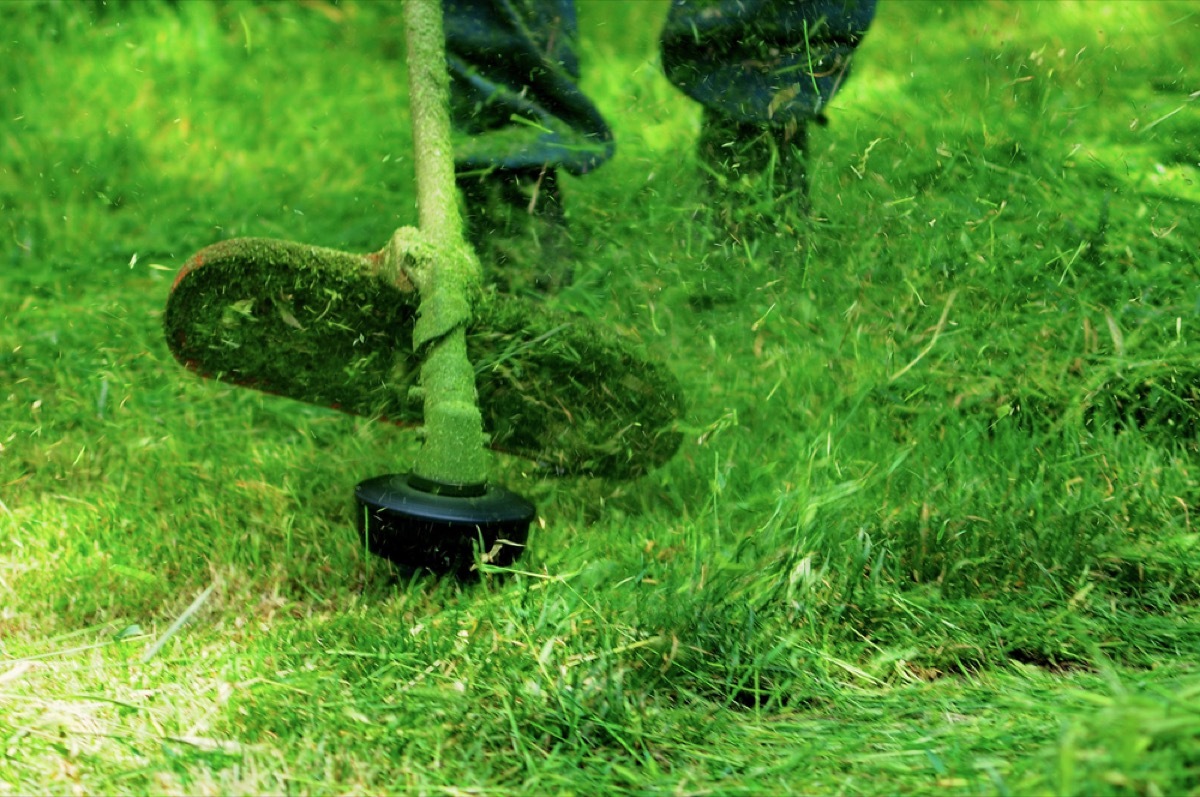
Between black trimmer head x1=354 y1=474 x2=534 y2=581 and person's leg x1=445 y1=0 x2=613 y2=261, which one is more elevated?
person's leg x1=445 y1=0 x2=613 y2=261

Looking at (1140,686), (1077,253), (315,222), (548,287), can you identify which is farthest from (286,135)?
(1140,686)

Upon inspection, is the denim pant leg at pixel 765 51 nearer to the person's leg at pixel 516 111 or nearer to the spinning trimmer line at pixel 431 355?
the person's leg at pixel 516 111

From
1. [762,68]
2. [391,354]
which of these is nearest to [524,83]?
[762,68]

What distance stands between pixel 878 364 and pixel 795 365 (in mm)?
152

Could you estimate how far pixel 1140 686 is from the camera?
1050mm

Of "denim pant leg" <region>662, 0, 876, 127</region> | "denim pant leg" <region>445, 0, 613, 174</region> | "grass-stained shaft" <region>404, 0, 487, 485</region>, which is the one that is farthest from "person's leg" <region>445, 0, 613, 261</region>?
"grass-stained shaft" <region>404, 0, 487, 485</region>

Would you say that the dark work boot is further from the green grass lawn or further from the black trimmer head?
the black trimmer head

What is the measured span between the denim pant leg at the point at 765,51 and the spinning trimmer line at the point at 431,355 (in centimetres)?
71

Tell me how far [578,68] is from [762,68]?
0.45m

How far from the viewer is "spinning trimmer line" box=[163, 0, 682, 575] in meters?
1.53

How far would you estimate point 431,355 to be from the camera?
5.27ft

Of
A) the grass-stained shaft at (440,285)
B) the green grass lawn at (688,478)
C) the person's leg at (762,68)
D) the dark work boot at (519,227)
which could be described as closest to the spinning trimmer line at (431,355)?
the grass-stained shaft at (440,285)

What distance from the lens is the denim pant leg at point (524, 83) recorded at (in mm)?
2420

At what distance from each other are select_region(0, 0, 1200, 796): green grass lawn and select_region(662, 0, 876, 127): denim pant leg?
4.4 inches
